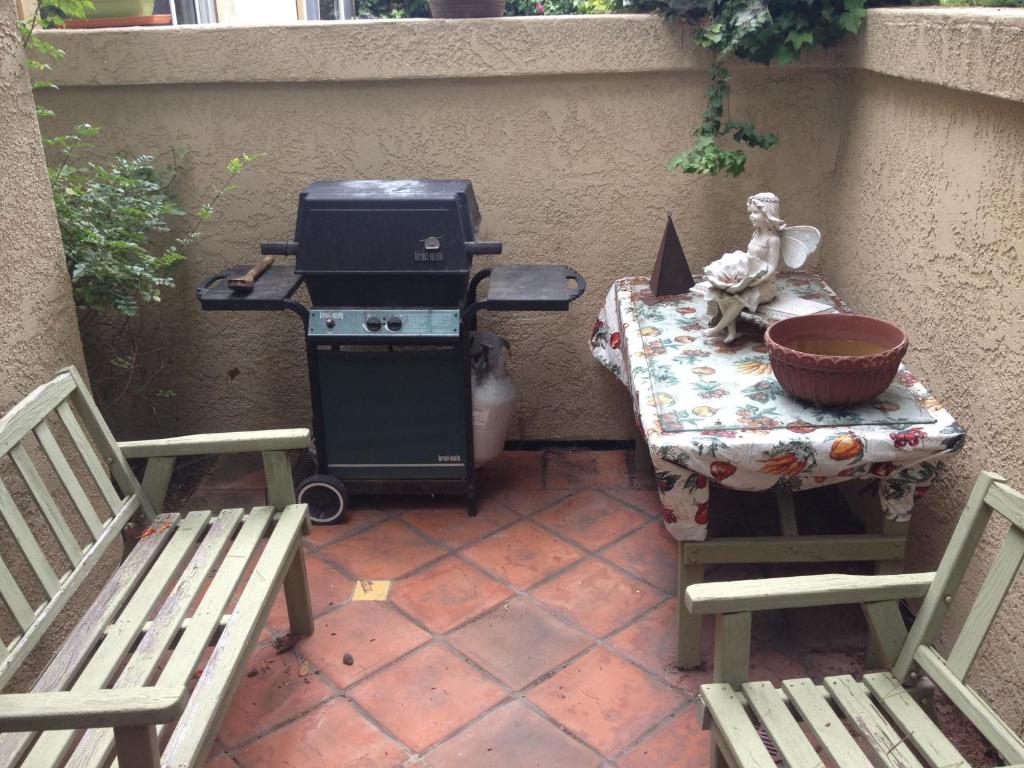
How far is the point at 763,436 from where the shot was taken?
103 inches

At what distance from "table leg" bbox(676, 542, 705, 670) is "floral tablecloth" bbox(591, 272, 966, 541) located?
12 cm

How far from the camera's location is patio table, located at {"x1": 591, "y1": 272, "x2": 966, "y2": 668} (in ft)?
8.50

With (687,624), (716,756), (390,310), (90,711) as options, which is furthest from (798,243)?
(90,711)

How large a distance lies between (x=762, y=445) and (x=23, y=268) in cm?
219

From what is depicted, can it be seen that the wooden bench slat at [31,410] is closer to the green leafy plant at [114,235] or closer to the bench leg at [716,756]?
the green leafy plant at [114,235]

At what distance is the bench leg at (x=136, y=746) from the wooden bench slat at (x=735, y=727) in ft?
3.91

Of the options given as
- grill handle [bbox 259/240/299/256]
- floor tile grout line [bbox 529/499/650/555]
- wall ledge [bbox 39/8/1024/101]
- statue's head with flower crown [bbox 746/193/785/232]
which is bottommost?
floor tile grout line [bbox 529/499/650/555]

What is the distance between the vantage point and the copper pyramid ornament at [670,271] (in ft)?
12.0

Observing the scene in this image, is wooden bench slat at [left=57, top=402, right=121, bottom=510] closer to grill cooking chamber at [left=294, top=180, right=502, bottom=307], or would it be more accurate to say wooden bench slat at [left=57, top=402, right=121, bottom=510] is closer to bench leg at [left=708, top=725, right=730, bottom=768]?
grill cooking chamber at [left=294, top=180, right=502, bottom=307]

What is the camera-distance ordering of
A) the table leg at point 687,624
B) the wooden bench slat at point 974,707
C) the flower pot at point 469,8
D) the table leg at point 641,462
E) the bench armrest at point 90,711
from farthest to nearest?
1. the table leg at point 641,462
2. the flower pot at point 469,8
3. the table leg at point 687,624
4. the wooden bench slat at point 974,707
5. the bench armrest at point 90,711

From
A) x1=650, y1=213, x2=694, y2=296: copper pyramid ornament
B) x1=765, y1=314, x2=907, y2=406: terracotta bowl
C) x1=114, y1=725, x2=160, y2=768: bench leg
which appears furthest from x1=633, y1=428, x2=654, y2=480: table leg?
x1=114, y1=725, x2=160, y2=768: bench leg

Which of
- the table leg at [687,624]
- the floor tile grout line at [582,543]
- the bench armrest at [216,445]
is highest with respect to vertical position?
the bench armrest at [216,445]

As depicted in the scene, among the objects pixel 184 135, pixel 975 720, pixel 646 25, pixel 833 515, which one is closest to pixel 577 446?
pixel 833 515

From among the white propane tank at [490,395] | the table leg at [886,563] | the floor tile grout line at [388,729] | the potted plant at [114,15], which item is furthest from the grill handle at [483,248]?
the potted plant at [114,15]
